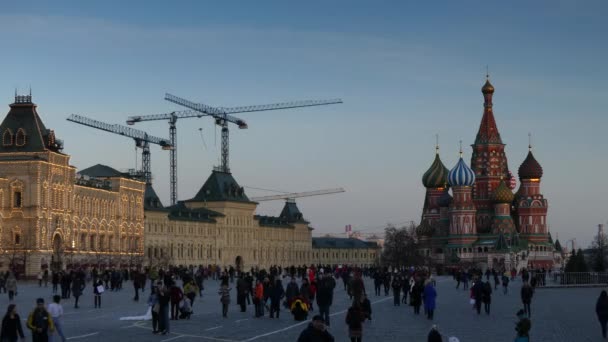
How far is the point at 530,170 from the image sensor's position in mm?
162125

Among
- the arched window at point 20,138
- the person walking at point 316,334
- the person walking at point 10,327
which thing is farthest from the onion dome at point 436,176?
the person walking at point 316,334

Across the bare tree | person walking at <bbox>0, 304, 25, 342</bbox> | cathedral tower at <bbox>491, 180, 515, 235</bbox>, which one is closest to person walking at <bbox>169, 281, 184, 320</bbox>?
person walking at <bbox>0, 304, 25, 342</bbox>

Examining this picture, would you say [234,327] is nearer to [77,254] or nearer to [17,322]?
[17,322]

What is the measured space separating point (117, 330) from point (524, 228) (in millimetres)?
133514

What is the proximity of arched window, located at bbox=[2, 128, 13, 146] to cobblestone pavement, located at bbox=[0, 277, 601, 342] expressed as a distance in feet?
160

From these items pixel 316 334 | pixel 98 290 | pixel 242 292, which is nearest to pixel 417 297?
pixel 242 292

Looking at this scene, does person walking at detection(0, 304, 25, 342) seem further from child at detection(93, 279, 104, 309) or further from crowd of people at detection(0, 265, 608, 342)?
child at detection(93, 279, 104, 309)

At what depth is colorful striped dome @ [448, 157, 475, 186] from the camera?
15762cm

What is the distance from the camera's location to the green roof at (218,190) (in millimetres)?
149750

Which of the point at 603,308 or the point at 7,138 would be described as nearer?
the point at 603,308

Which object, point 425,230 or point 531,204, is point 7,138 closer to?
point 425,230

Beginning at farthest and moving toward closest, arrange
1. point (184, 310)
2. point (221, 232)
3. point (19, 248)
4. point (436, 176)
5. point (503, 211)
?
point (436, 176)
point (503, 211)
point (221, 232)
point (19, 248)
point (184, 310)

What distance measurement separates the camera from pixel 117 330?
31.3m

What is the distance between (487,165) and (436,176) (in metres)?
10.3
